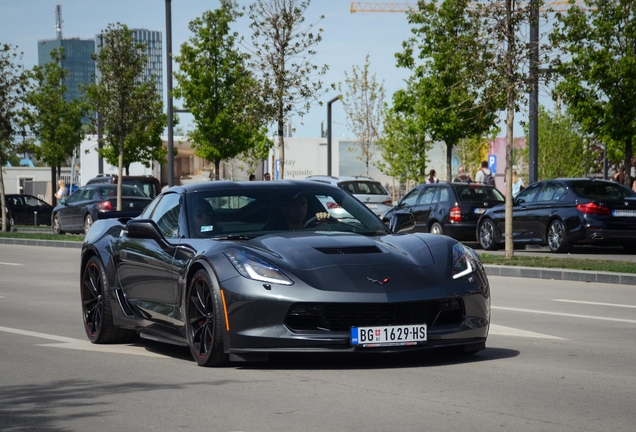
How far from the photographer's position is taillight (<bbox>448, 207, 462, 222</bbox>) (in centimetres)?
2531

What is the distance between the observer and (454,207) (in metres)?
25.4

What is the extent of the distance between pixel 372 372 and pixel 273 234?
1.28 metres

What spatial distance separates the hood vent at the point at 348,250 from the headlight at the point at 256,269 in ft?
1.26

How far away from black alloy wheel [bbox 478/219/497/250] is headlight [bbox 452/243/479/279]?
16348mm

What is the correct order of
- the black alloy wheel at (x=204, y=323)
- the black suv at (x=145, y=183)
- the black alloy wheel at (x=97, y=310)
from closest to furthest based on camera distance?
the black alloy wheel at (x=204, y=323) → the black alloy wheel at (x=97, y=310) → the black suv at (x=145, y=183)

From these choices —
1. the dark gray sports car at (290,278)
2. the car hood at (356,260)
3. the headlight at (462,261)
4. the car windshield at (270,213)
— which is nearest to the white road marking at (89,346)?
the dark gray sports car at (290,278)

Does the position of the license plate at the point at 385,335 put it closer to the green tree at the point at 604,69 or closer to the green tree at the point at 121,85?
the green tree at the point at 604,69

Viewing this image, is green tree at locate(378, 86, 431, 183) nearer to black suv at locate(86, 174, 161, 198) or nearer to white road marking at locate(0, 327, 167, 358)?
black suv at locate(86, 174, 161, 198)

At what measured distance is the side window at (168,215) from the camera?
27.2ft

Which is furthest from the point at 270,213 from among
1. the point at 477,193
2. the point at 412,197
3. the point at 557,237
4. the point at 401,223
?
the point at 412,197

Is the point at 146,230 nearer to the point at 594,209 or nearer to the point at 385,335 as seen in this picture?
the point at 385,335

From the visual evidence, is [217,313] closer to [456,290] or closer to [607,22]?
[456,290]

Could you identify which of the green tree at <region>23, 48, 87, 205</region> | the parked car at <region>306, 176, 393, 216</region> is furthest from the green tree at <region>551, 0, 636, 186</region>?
the green tree at <region>23, 48, 87, 205</region>

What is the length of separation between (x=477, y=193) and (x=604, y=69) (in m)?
4.06
